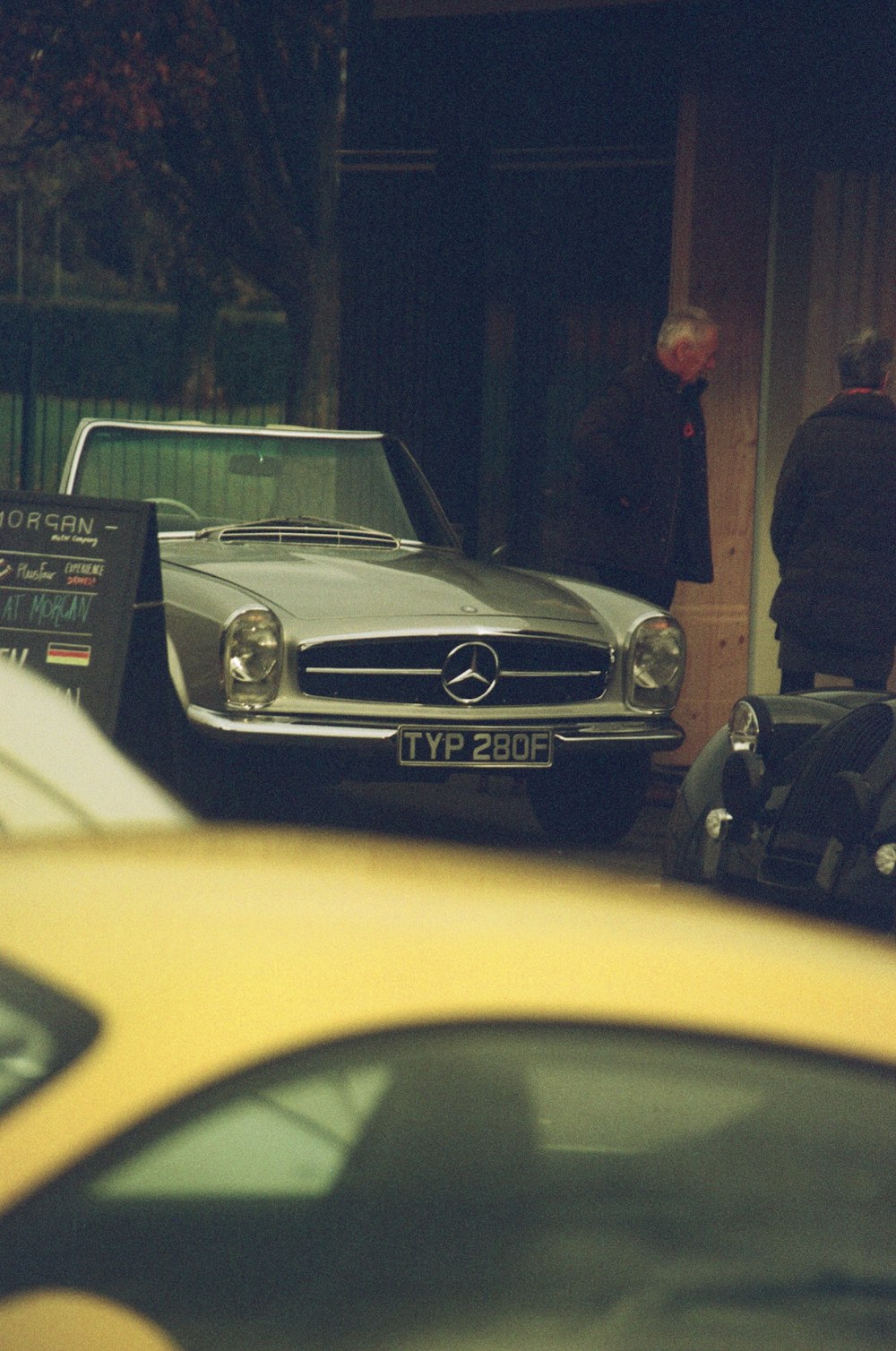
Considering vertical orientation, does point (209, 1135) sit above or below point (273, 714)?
above

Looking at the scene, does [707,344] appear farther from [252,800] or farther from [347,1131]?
[347,1131]

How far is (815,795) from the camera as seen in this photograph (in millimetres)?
5215

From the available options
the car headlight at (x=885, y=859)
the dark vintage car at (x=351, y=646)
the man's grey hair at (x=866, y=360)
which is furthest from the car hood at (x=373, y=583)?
the car headlight at (x=885, y=859)

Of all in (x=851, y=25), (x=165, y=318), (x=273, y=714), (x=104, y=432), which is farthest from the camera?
(x=165, y=318)

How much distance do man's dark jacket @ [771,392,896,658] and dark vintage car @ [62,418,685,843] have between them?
711 mm

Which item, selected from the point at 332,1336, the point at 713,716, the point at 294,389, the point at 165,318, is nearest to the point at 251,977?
the point at 332,1336

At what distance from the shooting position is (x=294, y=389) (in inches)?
558

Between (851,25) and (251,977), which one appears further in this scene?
(851,25)

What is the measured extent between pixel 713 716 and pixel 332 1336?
816cm

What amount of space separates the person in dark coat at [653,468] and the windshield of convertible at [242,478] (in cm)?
65

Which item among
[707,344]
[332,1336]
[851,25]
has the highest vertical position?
[851,25]

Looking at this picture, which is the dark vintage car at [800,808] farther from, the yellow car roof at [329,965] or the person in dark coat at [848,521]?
the yellow car roof at [329,965]

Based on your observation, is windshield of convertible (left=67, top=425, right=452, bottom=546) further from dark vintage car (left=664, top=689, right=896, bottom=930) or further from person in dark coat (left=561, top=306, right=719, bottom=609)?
dark vintage car (left=664, top=689, right=896, bottom=930)

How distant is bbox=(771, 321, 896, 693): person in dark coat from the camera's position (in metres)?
7.73
